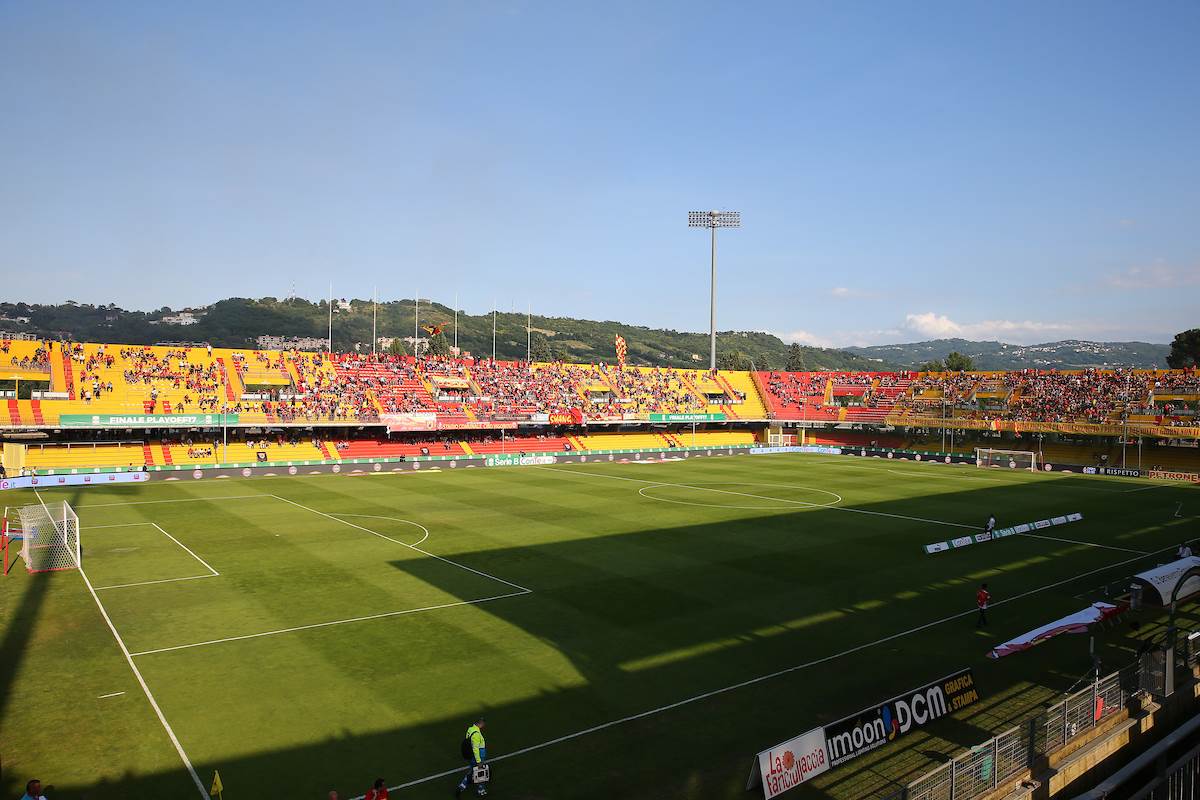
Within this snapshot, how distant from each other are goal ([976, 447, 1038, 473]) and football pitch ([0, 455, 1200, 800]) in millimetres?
26563

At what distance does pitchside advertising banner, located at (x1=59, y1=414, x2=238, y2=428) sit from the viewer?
52125 mm

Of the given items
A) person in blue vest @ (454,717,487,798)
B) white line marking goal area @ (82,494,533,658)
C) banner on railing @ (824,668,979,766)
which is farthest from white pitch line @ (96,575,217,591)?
banner on railing @ (824,668,979,766)

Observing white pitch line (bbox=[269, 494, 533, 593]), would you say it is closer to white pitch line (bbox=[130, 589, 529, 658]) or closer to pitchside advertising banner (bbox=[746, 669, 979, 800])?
white pitch line (bbox=[130, 589, 529, 658])

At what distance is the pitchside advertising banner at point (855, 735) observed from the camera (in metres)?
12.7

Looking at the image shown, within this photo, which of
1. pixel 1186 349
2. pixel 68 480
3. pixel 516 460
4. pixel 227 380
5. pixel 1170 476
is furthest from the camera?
pixel 1186 349

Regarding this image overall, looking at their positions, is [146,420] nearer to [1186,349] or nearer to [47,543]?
[47,543]

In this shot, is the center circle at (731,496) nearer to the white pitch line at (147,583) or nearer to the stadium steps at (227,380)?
the white pitch line at (147,583)

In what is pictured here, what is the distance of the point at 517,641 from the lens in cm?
2041

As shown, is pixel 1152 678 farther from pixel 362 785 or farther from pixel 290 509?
pixel 290 509

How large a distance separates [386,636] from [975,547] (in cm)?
2507

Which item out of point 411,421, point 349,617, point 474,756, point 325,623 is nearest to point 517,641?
point 349,617

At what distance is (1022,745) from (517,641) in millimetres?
12319

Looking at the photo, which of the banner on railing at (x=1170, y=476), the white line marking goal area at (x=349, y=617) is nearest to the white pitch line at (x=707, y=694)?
the white line marking goal area at (x=349, y=617)

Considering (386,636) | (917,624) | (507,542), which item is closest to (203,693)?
(386,636)
